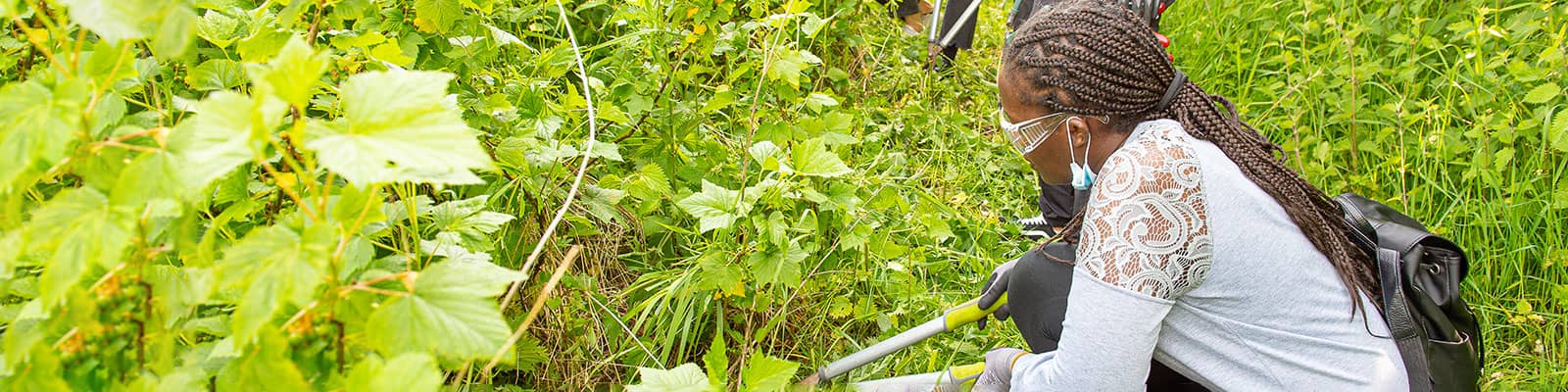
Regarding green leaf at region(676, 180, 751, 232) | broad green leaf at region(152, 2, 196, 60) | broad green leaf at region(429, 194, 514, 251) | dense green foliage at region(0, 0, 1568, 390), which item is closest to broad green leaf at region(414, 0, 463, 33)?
dense green foliage at region(0, 0, 1568, 390)

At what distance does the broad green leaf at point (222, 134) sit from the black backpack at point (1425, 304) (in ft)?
5.72

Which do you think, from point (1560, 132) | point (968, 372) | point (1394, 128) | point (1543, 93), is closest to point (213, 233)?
point (968, 372)

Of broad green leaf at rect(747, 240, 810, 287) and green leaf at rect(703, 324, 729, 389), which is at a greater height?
green leaf at rect(703, 324, 729, 389)

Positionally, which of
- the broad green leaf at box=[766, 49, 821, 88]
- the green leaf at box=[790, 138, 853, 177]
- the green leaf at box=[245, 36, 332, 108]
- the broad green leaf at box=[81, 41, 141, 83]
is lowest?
the green leaf at box=[790, 138, 853, 177]

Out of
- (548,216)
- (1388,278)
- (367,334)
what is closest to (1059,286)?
(1388,278)

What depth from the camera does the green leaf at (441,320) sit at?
909mm

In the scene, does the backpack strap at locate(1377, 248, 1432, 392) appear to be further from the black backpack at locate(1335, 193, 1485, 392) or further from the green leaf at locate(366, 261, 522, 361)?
the green leaf at locate(366, 261, 522, 361)

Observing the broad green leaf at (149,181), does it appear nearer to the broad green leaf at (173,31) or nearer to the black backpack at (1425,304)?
the broad green leaf at (173,31)

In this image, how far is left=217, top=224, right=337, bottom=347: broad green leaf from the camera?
85 cm

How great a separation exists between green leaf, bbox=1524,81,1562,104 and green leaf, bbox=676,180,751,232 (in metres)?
2.37

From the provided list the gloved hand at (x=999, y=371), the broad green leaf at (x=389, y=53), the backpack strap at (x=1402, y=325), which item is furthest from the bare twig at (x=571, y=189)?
the backpack strap at (x=1402, y=325)

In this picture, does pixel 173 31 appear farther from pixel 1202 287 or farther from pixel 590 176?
pixel 590 176

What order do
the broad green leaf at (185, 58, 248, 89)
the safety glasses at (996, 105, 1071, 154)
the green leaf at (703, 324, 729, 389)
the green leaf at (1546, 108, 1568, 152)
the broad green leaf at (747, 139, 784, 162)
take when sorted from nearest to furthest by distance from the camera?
the green leaf at (703, 324, 729, 389), the broad green leaf at (185, 58, 248, 89), the safety glasses at (996, 105, 1071, 154), the broad green leaf at (747, 139, 784, 162), the green leaf at (1546, 108, 1568, 152)

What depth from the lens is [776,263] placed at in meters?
2.16
